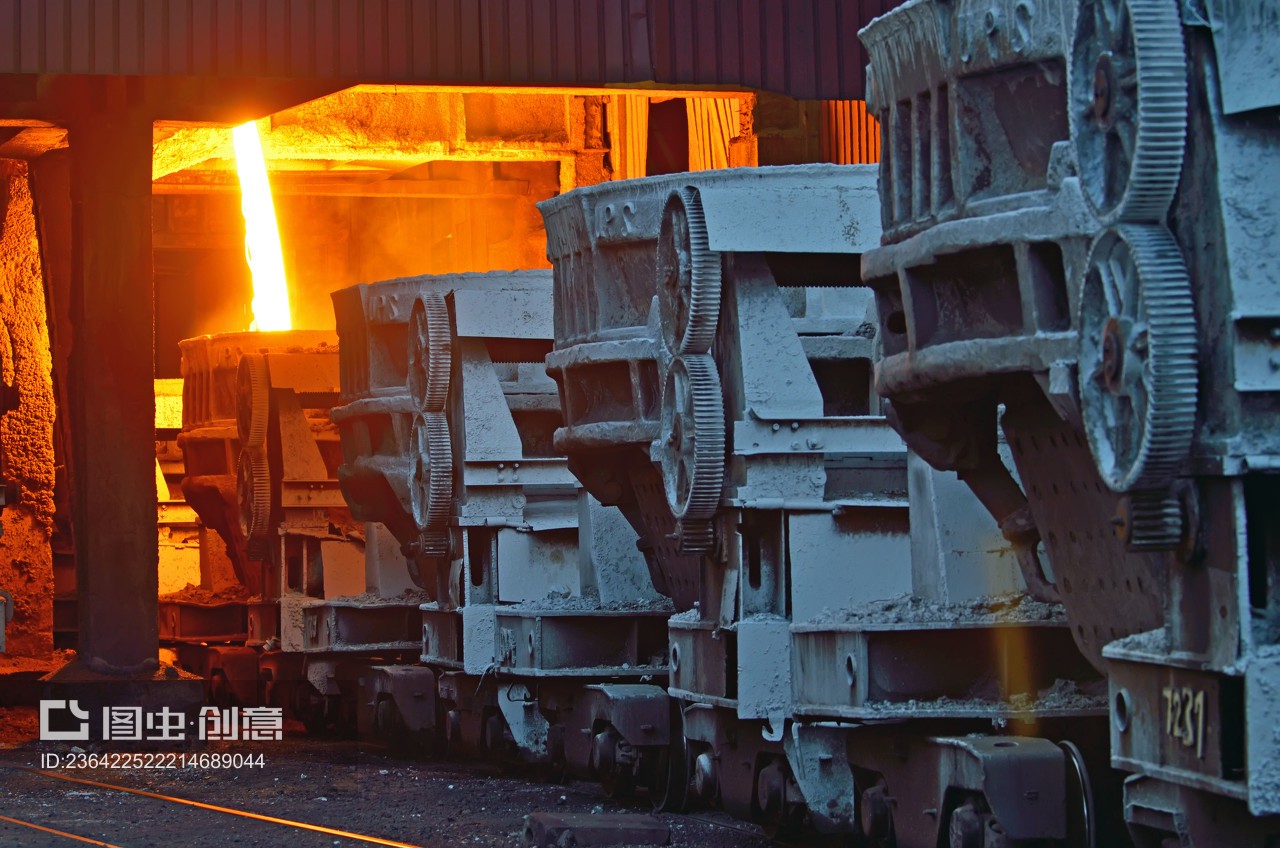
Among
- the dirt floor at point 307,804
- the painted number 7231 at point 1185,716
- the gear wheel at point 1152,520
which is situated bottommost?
the dirt floor at point 307,804

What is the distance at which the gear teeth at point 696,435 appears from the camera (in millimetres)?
8719

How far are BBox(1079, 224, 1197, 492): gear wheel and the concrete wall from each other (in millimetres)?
14157

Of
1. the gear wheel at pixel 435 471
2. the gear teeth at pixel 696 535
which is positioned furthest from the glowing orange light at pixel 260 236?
the gear teeth at pixel 696 535

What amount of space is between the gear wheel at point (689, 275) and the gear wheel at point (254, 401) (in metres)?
7.01

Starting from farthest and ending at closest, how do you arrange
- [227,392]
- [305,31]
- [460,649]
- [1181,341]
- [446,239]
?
[446,239] → [227,392] → [305,31] → [460,649] → [1181,341]

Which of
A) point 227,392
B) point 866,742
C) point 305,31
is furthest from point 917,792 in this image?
point 227,392

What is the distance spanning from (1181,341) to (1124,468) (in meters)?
0.35

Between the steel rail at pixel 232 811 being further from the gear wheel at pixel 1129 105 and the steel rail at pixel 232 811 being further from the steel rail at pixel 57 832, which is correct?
the gear wheel at pixel 1129 105

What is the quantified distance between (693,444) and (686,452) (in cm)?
9

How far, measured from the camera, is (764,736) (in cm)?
846

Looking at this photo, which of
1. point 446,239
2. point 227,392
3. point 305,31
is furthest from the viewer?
point 446,239

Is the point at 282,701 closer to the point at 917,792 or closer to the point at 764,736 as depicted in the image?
the point at 764,736

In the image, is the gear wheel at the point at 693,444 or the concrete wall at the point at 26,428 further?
the concrete wall at the point at 26,428

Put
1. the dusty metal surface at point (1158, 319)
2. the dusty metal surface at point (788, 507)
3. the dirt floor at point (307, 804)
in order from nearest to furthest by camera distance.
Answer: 1. the dusty metal surface at point (1158, 319)
2. the dusty metal surface at point (788, 507)
3. the dirt floor at point (307, 804)
